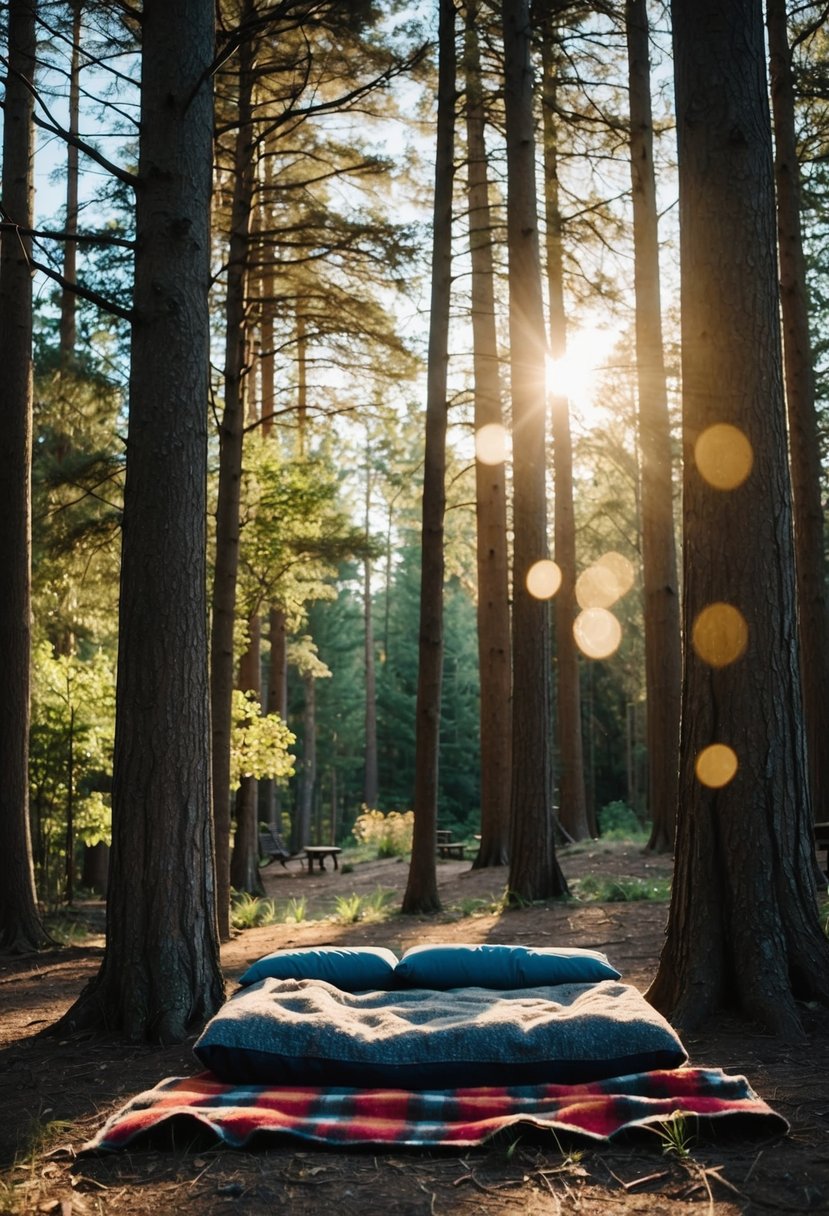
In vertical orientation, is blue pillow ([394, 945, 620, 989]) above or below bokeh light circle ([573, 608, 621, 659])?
below

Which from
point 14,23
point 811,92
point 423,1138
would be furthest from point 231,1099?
point 811,92

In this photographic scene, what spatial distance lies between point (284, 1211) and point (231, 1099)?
77 cm

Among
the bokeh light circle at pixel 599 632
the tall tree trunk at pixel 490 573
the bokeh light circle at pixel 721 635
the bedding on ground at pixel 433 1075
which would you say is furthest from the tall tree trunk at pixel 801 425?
the bokeh light circle at pixel 599 632

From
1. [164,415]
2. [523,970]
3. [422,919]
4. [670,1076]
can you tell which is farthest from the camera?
[422,919]

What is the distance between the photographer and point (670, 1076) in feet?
11.4

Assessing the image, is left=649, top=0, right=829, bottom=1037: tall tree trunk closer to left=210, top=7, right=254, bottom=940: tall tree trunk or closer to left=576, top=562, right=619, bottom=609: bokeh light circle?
left=210, top=7, right=254, bottom=940: tall tree trunk

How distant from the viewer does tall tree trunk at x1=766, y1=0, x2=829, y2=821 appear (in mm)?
10867

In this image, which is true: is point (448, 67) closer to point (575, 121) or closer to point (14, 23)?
point (575, 121)

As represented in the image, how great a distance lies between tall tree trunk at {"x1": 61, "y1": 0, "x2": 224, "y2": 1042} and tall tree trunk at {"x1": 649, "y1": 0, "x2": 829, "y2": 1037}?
8.09 ft

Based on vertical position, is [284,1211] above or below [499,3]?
below

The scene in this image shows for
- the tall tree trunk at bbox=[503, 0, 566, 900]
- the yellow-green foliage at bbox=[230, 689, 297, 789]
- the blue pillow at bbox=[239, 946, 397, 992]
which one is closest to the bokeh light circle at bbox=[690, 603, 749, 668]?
the blue pillow at bbox=[239, 946, 397, 992]

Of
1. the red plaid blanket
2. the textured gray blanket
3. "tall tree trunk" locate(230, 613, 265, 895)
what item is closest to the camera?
the red plaid blanket

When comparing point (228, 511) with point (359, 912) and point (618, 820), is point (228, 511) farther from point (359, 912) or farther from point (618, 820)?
point (618, 820)

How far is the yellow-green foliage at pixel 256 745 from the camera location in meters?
13.3
